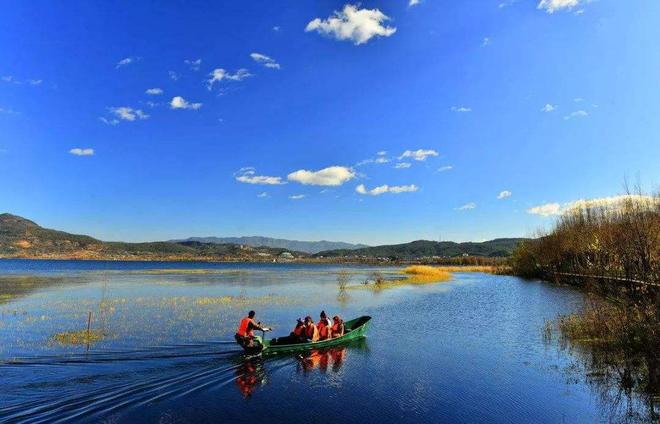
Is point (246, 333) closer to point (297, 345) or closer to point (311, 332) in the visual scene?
point (297, 345)

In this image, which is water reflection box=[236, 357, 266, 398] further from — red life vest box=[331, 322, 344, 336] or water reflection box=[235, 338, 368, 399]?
red life vest box=[331, 322, 344, 336]

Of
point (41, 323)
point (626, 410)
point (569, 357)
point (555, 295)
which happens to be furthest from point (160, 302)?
point (555, 295)

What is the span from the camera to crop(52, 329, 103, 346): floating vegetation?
2245 centimetres

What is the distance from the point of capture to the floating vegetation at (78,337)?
2245 cm

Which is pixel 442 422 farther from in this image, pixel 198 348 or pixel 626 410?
pixel 198 348

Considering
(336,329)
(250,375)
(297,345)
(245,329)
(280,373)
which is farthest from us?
(336,329)

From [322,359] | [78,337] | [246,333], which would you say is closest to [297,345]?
[322,359]

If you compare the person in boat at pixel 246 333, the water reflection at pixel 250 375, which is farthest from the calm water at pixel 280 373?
the person in boat at pixel 246 333

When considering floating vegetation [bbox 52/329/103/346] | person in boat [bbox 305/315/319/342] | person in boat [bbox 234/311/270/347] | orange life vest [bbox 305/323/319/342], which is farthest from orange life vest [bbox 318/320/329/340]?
floating vegetation [bbox 52/329/103/346]

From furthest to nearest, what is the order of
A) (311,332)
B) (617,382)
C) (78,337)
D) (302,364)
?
(78,337) < (311,332) < (302,364) < (617,382)

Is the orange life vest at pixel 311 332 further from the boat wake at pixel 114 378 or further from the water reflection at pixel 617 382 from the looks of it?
the water reflection at pixel 617 382

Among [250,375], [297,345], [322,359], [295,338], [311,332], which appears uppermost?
[311,332]

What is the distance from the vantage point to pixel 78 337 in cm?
2367

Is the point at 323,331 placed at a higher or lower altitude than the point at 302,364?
higher
